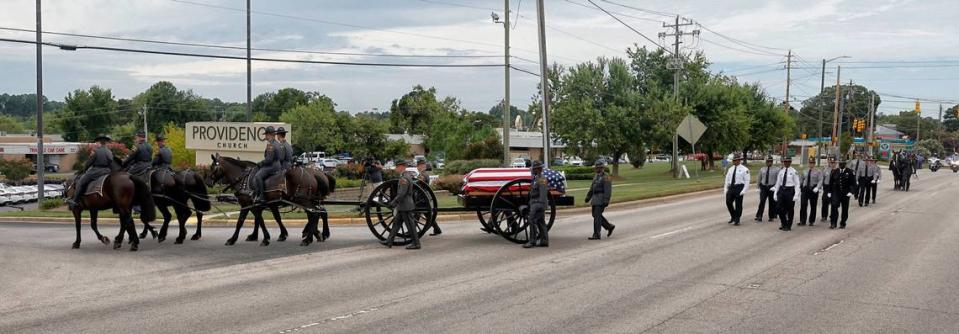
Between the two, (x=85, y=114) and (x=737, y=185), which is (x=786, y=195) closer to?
(x=737, y=185)

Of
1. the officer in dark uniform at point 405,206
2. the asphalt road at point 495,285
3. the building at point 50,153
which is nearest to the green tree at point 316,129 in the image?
the building at point 50,153

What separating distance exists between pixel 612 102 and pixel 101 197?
38.0 meters

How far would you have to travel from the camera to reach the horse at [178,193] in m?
14.7

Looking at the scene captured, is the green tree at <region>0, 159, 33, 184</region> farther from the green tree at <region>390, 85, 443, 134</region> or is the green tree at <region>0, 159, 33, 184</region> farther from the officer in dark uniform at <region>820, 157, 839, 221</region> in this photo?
the officer in dark uniform at <region>820, 157, 839, 221</region>

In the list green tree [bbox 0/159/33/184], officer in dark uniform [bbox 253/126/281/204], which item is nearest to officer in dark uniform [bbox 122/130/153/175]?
officer in dark uniform [bbox 253/126/281/204]

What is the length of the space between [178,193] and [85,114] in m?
109

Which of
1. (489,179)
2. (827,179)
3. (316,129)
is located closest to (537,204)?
(489,179)

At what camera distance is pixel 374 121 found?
Answer: 250 ft

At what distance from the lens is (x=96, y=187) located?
1341cm

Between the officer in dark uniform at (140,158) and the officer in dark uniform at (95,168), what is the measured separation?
0.67 m

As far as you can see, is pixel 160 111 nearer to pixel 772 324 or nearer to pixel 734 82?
pixel 734 82

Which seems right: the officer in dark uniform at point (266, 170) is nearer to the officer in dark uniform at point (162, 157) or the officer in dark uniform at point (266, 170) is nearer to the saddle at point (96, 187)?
the officer in dark uniform at point (162, 157)

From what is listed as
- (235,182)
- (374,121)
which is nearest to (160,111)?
(374,121)

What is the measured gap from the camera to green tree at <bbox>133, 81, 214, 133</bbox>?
115812mm
